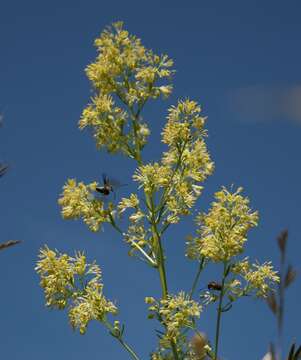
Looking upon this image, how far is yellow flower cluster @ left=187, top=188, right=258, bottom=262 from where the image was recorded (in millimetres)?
7383

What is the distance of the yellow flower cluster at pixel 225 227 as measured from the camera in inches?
291

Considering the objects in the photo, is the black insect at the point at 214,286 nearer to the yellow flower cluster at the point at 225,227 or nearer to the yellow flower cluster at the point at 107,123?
the yellow flower cluster at the point at 225,227

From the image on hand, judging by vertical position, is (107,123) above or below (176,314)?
above

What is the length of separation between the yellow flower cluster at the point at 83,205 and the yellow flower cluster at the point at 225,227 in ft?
4.85

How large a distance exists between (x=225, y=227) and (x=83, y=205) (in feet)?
6.73

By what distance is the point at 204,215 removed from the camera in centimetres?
789

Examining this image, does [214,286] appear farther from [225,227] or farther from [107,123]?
[107,123]

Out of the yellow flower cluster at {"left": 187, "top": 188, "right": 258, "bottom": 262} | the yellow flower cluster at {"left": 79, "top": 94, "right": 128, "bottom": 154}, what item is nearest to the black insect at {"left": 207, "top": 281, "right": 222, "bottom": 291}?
the yellow flower cluster at {"left": 187, "top": 188, "right": 258, "bottom": 262}

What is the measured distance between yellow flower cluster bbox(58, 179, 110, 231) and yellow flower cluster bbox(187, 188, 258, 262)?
4.85 feet

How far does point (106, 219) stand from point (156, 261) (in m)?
0.92

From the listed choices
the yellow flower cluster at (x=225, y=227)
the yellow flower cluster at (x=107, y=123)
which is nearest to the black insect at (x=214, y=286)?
the yellow flower cluster at (x=225, y=227)

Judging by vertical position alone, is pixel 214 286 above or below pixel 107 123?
below

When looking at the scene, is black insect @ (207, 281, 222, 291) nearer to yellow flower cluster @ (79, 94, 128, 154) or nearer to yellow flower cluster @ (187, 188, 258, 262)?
yellow flower cluster @ (187, 188, 258, 262)

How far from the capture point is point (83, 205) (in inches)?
328
